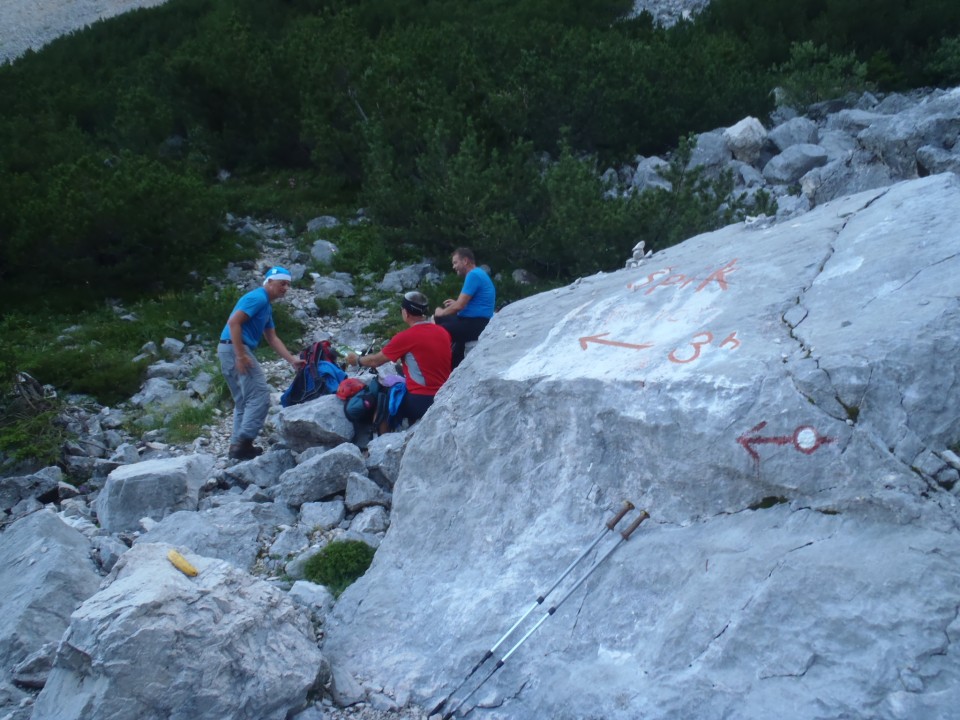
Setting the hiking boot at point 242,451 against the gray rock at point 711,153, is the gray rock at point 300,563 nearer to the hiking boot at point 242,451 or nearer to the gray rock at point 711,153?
the hiking boot at point 242,451

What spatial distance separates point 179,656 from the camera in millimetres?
3648

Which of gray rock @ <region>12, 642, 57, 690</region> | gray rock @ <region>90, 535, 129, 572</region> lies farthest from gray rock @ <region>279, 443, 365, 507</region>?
gray rock @ <region>12, 642, 57, 690</region>

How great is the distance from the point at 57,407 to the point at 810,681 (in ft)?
23.1

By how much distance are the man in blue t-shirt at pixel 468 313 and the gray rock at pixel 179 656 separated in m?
3.62

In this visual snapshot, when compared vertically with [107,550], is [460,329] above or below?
below

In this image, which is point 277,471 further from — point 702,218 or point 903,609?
point 702,218

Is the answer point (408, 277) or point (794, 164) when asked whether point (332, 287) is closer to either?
point (408, 277)

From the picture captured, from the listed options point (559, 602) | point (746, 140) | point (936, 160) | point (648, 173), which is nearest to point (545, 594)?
point (559, 602)

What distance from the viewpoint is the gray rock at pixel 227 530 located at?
17.1 feet

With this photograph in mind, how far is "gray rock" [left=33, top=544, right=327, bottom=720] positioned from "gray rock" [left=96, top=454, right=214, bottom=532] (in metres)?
1.99

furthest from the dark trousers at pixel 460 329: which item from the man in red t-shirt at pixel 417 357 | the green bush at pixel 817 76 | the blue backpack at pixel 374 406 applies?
the green bush at pixel 817 76

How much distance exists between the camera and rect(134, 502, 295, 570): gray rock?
5.22m

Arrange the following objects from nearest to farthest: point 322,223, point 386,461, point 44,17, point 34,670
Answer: point 34,670
point 386,461
point 322,223
point 44,17

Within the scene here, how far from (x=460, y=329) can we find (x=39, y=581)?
3.66 m
